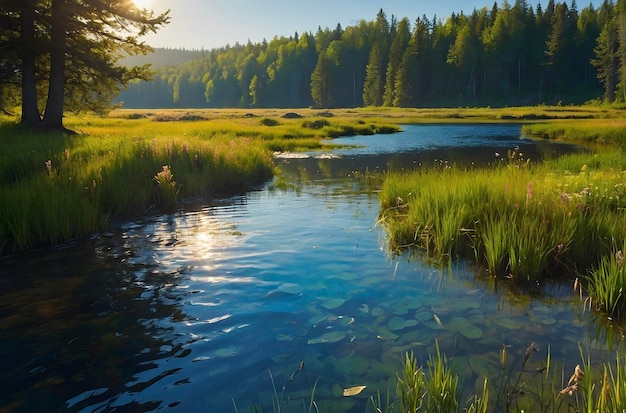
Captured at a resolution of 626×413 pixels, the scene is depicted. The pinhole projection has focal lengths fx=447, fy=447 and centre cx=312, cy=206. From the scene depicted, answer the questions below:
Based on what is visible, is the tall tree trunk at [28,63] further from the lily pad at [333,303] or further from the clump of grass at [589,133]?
the clump of grass at [589,133]

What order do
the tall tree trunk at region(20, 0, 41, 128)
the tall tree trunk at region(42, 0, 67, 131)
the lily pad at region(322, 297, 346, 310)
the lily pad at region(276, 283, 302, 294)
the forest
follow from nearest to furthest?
the lily pad at region(322, 297, 346, 310) → the lily pad at region(276, 283, 302, 294) → the tall tree trunk at region(20, 0, 41, 128) → the tall tree trunk at region(42, 0, 67, 131) → the forest

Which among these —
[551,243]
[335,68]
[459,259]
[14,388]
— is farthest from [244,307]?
[335,68]

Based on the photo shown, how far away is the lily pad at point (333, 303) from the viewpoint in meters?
→ 5.91

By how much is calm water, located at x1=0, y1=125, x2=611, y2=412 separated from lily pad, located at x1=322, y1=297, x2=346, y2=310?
0.10ft

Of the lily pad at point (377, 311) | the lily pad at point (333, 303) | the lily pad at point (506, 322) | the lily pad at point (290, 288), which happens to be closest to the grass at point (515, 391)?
the lily pad at point (506, 322)

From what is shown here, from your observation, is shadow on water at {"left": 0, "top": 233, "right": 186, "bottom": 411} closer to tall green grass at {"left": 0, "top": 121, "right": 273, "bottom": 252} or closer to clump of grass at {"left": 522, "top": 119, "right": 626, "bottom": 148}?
tall green grass at {"left": 0, "top": 121, "right": 273, "bottom": 252}

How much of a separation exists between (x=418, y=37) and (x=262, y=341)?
116 metres

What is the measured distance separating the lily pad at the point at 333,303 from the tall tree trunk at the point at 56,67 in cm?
2088

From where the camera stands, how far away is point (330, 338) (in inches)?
199

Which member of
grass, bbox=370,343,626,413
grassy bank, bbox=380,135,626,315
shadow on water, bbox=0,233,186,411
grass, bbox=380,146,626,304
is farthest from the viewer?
grass, bbox=380,146,626,304

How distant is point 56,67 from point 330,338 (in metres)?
22.5

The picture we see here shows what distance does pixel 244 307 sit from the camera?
19.6 ft

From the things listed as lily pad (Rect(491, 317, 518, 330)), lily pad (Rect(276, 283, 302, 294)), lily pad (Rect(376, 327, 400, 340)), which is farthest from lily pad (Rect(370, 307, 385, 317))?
lily pad (Rect(491, 317, 518, 330))

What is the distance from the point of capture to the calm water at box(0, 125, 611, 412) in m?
4.18
